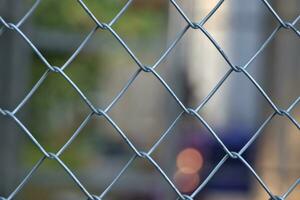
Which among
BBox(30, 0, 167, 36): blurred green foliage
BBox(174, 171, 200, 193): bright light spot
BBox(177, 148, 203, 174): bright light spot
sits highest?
BBox(30, 0, 167, 36): blurred green foliage

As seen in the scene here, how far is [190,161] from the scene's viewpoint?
4.47 meters

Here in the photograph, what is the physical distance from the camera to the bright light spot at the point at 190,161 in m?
4.34

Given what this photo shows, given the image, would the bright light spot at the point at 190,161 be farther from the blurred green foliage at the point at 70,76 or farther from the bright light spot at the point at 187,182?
the blurred green foliage at the point at 70,76

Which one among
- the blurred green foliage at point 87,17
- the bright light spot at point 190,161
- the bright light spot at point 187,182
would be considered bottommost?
the bright light spot at point 187,182

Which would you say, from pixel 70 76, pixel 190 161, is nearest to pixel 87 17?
pixel 70 76

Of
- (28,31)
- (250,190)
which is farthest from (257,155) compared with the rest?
(28,31)

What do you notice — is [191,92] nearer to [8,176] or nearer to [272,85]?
[272,85]

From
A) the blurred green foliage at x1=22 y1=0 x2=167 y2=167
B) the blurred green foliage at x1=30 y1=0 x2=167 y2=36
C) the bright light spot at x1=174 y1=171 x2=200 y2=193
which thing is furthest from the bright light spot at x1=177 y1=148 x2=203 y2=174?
the blurred green foliage at x1=30 y1=0 x2=167 y2=36

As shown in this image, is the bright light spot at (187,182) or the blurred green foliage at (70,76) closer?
the blurred green foliage at (70,76)

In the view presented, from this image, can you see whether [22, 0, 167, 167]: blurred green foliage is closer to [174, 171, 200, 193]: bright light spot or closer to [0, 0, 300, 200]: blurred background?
[0, 0, 300, 200]: blurred background

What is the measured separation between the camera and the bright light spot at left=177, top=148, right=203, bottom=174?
4.34m

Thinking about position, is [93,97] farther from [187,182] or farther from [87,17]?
[187,182]

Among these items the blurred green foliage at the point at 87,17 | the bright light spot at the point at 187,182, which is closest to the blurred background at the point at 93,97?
the blurred green foliage at the point at 87,17

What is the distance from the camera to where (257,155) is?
181 inches
